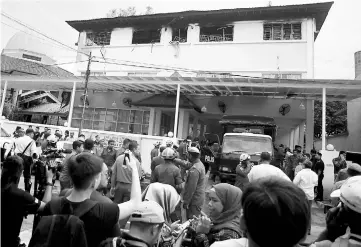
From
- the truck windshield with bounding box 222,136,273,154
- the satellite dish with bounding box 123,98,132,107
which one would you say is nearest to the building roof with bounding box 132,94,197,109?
the satellite dish with bounding box 123,98,132,107

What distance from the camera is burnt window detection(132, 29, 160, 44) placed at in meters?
19.4

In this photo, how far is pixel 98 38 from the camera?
21.3m

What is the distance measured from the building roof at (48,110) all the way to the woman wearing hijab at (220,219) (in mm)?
20269

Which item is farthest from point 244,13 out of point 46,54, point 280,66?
point 46,54

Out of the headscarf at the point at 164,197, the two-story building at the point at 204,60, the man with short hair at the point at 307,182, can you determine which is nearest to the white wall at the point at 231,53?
the two-story building at the point at 204,60

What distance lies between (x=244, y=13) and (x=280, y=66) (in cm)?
424

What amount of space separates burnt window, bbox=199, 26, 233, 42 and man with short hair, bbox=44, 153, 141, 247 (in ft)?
55.6

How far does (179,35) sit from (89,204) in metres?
18.3

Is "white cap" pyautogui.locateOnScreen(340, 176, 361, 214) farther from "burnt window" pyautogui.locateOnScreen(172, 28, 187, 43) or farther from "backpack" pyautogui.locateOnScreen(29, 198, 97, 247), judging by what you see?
"burnt window" pyautogui.locateOnScreen(172, 28, 187, 43)

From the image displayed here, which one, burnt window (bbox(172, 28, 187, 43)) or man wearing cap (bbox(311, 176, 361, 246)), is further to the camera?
burnt window (bbox(172, 28, 187, 43))

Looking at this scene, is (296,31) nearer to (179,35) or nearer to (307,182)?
(179,35)

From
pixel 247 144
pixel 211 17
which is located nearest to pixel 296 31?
pixel 211 17

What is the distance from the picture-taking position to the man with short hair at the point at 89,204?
189cm

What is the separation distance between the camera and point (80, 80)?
1585 cm
